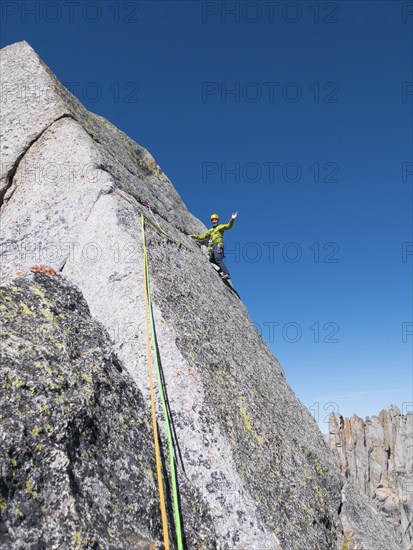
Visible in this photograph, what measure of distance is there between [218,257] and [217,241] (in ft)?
3.51

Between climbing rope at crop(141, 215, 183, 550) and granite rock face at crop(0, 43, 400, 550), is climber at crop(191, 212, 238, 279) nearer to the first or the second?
granite rock face at crop(0, 43, 400, 550)

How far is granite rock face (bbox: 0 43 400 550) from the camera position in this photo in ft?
18.8

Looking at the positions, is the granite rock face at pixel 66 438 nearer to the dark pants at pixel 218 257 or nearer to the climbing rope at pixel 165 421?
the climbing rope at pixel 165 421

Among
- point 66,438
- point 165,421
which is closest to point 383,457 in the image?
point 165,421

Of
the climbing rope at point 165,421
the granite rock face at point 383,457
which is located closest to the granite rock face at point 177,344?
the climbing rope at point 165,421

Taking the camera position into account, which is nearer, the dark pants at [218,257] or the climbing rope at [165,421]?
the climbing rope at [165,421]

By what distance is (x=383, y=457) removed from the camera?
50531 mm

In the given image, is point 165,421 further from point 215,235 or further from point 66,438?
point 215,235

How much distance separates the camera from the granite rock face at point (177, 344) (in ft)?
18.8

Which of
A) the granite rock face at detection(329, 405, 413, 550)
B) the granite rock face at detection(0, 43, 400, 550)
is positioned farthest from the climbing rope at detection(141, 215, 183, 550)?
the granite rock face at detection(329, 405, 413, 550)

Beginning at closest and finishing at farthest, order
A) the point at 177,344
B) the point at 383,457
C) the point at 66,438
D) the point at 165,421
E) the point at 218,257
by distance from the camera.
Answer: the point at 66,438
the point at 165,421
the point at 177,344
the point at 218,257
the point at 383,457

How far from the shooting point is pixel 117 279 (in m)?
8.26

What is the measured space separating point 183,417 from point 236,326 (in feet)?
16.4

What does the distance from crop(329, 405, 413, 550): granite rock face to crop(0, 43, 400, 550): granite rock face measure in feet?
146
